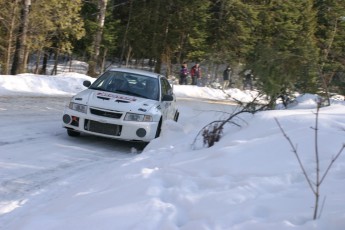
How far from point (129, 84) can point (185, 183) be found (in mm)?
5234

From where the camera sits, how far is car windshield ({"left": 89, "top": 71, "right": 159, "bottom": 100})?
9.77 meters

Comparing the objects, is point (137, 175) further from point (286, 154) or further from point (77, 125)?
point (77, 125)

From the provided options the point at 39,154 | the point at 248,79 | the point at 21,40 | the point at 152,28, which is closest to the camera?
the point at 39,154

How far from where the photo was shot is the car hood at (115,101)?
350 inches

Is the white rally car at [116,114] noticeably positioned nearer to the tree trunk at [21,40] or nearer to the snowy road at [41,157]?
the snowy road at [41,157]

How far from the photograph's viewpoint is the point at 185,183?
500 cm

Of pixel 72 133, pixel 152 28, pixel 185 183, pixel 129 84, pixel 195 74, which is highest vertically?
pixel 152 28

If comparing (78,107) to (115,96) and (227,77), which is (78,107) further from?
(227,77)

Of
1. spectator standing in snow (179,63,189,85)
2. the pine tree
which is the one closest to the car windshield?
the pine tree

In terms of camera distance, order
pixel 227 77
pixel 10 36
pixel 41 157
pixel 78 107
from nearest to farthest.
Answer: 1. pixel 41 157
2. pixel 78 107
3. pixel 227 77
4. pixel 10 36

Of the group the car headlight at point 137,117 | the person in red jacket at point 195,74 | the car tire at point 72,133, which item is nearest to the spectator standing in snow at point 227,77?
the car headlight at point 137,117

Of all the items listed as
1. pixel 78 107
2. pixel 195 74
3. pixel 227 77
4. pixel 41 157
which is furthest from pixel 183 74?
pixel 41 157

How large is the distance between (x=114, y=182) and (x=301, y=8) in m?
37.3

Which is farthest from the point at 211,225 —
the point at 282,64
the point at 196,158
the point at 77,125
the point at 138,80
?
the point at 138,80
